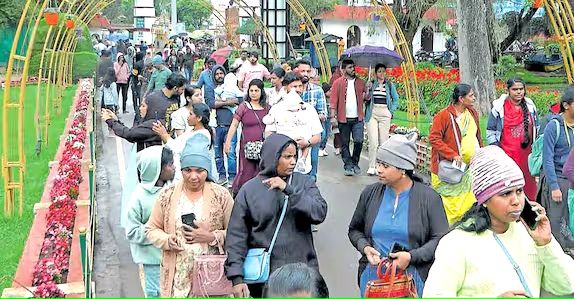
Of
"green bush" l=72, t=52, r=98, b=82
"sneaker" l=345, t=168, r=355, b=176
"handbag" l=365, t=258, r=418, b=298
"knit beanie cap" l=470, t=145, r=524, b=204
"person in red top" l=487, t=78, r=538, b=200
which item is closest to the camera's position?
"knit beanie cap" l=470, t=145, r=524, b=204

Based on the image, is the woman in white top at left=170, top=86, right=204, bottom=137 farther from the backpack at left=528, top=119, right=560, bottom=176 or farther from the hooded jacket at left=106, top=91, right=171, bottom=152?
the backpack at left=528, top=119, right=560, bottom=176

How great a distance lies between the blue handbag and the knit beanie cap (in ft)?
5.00

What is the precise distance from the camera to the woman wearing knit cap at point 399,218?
4.21 metres

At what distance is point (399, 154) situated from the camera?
439cm

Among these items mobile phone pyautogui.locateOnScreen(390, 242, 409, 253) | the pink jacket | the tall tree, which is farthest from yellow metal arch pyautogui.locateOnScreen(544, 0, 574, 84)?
the tall tree

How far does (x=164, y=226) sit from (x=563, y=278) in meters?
2.38

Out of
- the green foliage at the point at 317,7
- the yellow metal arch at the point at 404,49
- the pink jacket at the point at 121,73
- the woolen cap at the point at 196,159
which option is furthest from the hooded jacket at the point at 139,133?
the green foliage at the point at 317,7

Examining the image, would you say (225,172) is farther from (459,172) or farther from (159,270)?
(159,270)

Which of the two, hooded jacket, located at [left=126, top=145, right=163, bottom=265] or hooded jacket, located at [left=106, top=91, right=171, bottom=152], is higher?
hooded jacket, located at [left=106, top=91, right=171, bottom=152]

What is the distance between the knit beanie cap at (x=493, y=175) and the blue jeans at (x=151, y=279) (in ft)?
8.28

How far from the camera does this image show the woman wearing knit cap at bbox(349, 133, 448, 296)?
4211 mm

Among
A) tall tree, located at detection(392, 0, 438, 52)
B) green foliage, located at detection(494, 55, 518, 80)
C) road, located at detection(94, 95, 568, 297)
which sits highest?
tall tree, located at detection(392, 0, 438, 52)

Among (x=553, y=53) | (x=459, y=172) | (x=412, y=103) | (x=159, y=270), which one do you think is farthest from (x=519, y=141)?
(x=553, y=53)

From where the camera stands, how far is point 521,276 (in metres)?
2.91
